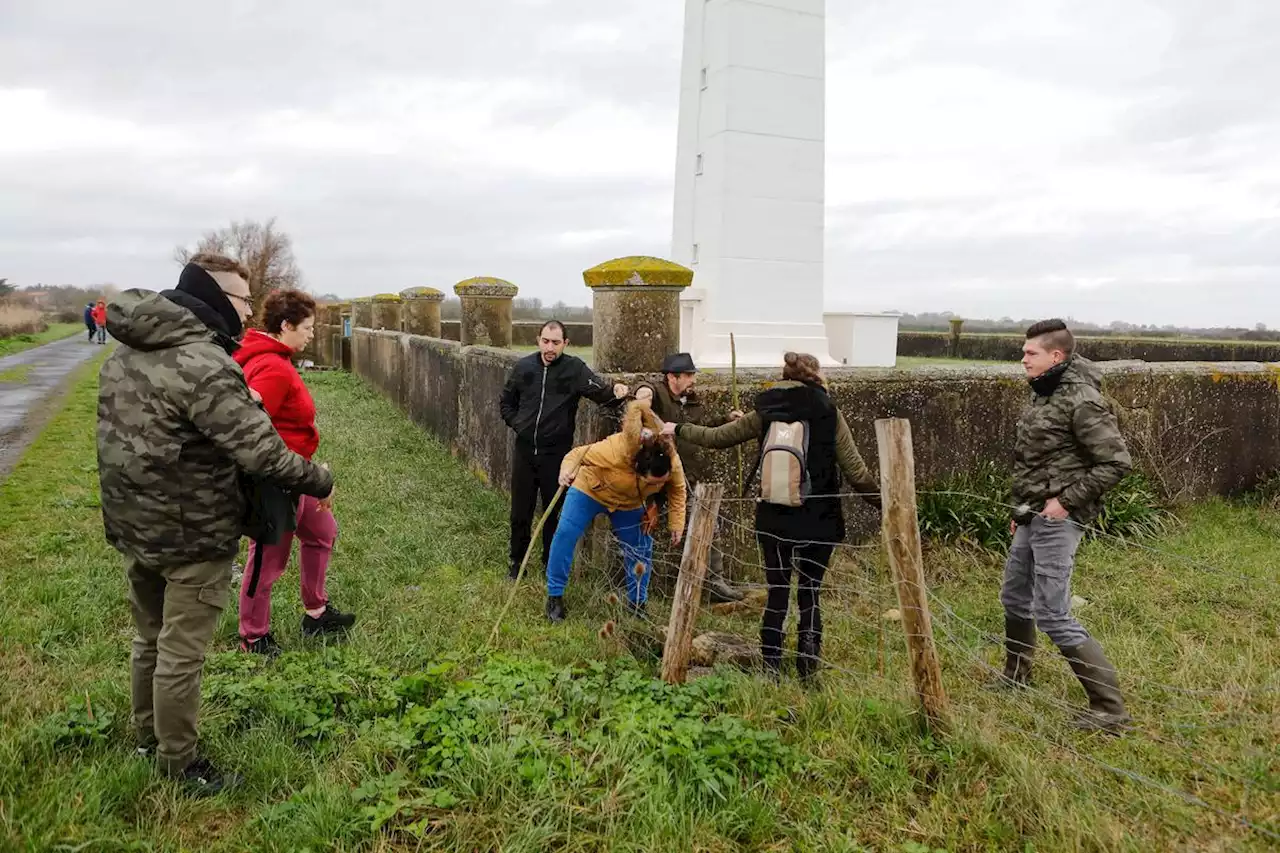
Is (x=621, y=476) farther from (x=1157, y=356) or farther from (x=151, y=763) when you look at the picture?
(x=1157, y=356)

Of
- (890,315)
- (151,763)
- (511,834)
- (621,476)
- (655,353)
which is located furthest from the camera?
(890,315)

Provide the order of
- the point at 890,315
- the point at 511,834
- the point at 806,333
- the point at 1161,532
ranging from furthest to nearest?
the point at 890,315 < the point at 806,333 < the point at 1161,532 < the point at 511,834

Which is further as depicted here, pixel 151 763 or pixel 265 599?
pixel 265 599

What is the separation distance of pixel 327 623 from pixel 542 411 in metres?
1.83

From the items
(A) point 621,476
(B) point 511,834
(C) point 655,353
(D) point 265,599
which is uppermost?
(C) point 655,353

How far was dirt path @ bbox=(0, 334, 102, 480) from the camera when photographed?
10.5 m

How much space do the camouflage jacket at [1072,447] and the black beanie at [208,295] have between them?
3.57 metres

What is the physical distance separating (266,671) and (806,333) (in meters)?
10.9

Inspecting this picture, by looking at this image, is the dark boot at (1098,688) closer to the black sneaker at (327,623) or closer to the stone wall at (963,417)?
the stone wall at (963,417)

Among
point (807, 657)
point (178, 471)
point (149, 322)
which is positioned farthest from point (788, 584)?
point (149, 322)

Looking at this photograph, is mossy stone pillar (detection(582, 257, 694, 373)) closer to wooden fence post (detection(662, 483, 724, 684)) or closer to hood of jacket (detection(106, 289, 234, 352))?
wooden fence post (detection(662, 483, 724, 684))

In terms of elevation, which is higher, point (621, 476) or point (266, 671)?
point (621, 476)

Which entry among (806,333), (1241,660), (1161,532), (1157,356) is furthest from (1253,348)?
(1241,660)

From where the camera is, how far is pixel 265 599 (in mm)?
4375
